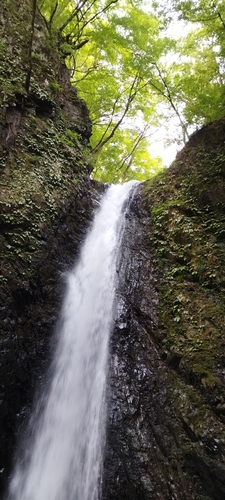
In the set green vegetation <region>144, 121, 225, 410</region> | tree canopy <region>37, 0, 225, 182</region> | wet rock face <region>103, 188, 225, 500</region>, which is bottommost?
wet rock face <region>103, 188, 225, 500</region>

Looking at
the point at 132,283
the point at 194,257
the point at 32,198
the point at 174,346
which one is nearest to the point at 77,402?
the point at 174,346

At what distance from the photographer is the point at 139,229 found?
862 centimetres

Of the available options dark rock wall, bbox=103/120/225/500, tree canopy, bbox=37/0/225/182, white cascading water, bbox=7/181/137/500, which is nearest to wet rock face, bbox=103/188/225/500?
dark rock wall, bbox=103/120/225/500

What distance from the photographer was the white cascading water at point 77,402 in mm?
4562

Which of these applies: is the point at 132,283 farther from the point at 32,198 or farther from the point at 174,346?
the point at 32,198

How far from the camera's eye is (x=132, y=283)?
709 cm

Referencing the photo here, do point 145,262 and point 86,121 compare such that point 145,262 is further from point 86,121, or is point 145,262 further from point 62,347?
point 86,121

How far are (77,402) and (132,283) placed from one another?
9.11ft

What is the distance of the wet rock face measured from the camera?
417 cm

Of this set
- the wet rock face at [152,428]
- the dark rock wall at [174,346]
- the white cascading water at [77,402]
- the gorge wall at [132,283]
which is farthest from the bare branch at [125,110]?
the wet rock face at [152,428]

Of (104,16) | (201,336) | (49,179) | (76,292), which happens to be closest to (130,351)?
(201,336)

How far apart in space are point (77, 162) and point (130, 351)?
6.06 metres

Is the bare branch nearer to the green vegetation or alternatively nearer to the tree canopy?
the tree canopy

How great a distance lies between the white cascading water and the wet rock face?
0.79 feet
